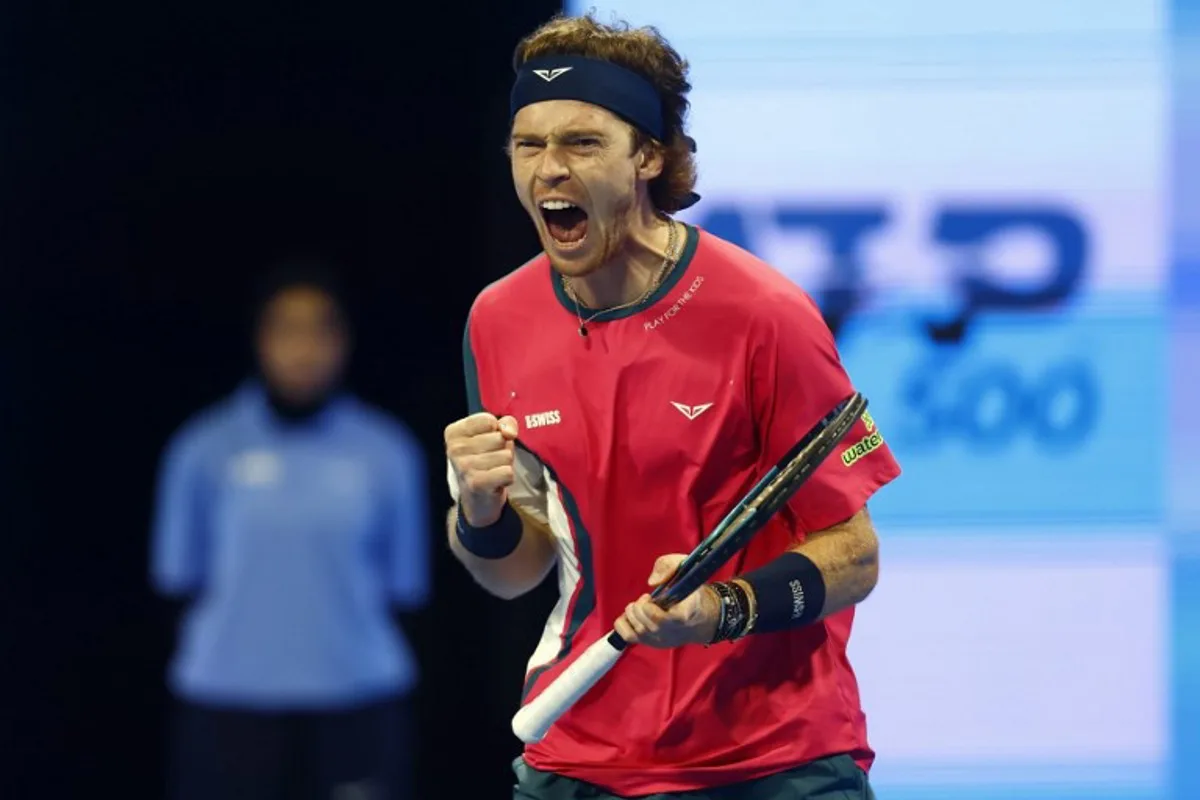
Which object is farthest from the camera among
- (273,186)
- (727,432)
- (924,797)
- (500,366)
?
(273,186)

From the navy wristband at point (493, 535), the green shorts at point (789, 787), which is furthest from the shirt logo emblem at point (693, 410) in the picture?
the green shorts at point (789, 787)

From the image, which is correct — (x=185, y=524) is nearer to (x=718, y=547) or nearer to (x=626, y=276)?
(x=626, y=276)

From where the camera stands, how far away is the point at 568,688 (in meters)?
3.02

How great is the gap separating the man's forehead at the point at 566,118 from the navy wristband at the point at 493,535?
2.12ft

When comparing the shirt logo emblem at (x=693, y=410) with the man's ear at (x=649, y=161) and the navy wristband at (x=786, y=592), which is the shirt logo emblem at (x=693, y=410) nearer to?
the navy wristband at (x=786, y=592)

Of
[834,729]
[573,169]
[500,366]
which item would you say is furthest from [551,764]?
[573,169]

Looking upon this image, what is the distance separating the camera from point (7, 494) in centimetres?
602

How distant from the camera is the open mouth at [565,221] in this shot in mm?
3150

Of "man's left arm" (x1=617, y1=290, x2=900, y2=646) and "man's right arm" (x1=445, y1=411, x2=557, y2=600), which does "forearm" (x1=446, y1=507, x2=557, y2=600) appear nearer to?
"man's right arm" (x1=445, y1=411, x2=557, y2=600)

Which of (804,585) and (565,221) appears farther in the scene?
(565,221)

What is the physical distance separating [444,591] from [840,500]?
9.67 feet

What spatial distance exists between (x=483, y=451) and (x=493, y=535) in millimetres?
230

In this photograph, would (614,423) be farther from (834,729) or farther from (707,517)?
(834,729)

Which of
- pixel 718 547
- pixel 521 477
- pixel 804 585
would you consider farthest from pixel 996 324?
pixel 718 547
